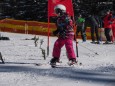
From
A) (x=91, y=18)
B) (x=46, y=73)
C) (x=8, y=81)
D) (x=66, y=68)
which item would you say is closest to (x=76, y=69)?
(x=66, y=68)

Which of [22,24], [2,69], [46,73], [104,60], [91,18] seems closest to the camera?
[46,73]

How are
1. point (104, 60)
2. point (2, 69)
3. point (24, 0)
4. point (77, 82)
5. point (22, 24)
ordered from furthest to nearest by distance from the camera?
1. point (24, 0)
2. point (22, 24)
3. point (104, 60)
4. point (2, 69)
5. point (77, 82)

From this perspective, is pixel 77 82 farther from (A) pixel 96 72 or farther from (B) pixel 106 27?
(B) pixel 106 27

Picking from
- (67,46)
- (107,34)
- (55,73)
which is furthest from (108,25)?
(55,73)

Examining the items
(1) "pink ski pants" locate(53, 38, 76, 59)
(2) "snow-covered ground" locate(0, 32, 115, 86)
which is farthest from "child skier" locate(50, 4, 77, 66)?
(2) "snow-covered ground" locate(0, 32, 115, 86)

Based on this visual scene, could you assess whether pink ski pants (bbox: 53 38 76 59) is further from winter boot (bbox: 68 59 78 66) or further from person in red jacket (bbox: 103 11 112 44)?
person in red jacket (bbox: 103 11 112 44)

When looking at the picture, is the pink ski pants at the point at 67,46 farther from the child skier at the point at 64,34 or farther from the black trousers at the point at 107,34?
the black trousers at the point at 107,34

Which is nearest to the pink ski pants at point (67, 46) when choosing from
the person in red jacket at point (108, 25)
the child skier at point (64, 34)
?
the child skier at point (64, 34)

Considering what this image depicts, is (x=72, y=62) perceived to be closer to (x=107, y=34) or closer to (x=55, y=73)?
(x=55, y=73)

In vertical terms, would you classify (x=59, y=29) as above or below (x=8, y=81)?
above

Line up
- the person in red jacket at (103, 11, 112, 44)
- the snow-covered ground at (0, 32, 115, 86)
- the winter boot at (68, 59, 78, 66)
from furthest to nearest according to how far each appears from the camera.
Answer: the person in red jacket at (103, 11, 112, 44)
the winter boot at (68, 59, 78, 66)
the snow-covered ground at (0, 32, 115, 86)

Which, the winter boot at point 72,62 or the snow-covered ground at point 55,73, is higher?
the winter boot at point 72,62

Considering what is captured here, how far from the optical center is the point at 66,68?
9.20 meters

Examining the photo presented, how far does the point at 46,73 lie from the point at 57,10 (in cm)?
195
